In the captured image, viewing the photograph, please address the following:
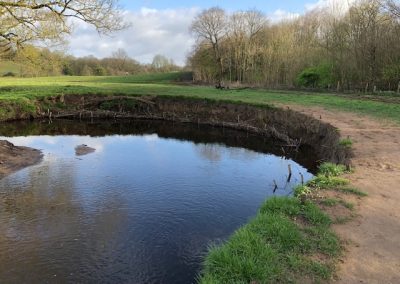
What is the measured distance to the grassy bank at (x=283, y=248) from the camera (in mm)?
5352

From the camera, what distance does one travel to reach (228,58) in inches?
1982

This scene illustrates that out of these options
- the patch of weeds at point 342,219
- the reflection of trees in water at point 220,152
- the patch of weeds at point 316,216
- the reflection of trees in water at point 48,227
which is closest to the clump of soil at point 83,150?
the reflection of trees in water at point 48,227

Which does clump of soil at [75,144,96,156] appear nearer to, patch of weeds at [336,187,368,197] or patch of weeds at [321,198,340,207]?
patch of weeds at [336,187,368,197]

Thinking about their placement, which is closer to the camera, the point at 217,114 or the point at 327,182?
the point at 327,182

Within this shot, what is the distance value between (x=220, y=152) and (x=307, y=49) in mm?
24579

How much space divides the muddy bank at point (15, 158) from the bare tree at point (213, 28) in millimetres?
35261

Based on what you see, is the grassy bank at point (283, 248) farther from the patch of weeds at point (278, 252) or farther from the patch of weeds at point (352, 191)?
the patch of weeds at point (352, 191)

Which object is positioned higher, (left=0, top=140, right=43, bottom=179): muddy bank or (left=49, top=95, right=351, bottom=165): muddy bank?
(left=49, top=95, right=351, bottom=165): muddy bank

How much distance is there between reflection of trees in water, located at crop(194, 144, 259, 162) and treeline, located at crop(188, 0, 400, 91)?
15782mm

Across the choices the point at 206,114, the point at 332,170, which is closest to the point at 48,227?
the point at 332,170

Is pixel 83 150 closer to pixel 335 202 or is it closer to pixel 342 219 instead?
pixel 335 202

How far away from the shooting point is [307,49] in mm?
39250

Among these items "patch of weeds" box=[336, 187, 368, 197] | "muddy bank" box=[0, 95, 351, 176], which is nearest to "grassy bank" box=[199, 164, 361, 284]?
"patch of weeds" box=[336, 187, 368, 197]

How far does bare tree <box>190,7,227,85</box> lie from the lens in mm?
50406
